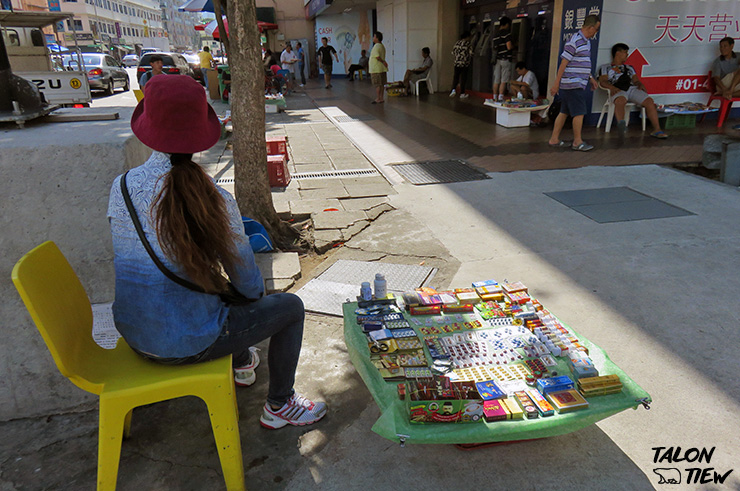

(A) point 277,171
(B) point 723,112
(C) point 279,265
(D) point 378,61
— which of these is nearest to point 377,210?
(A) point 277,171

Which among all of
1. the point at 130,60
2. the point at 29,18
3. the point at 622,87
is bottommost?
the point at 622,87

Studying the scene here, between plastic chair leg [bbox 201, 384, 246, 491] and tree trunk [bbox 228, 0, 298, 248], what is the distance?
2826mm

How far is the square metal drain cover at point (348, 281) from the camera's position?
12.7 feet

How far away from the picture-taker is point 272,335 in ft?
8.13

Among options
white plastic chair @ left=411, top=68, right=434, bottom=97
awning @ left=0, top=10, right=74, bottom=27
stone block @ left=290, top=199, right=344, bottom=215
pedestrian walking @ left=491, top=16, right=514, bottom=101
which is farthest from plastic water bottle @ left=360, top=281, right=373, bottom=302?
white plastic chair @ left=411, top=68, right=434, bottom=97

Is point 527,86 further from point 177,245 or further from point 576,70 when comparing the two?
point 177,245

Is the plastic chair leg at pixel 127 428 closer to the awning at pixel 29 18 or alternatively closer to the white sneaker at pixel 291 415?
the white sneaker at pixel 291 415

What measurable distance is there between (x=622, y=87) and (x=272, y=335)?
8.98m

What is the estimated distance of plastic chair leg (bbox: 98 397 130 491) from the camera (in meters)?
1.99

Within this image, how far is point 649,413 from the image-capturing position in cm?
261

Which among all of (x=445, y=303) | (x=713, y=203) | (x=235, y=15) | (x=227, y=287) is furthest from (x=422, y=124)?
(x=227, y=287)

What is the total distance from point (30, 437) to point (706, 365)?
3.59 m

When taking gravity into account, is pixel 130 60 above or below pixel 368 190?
above

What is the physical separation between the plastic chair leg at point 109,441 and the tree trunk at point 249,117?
2.91 metres
